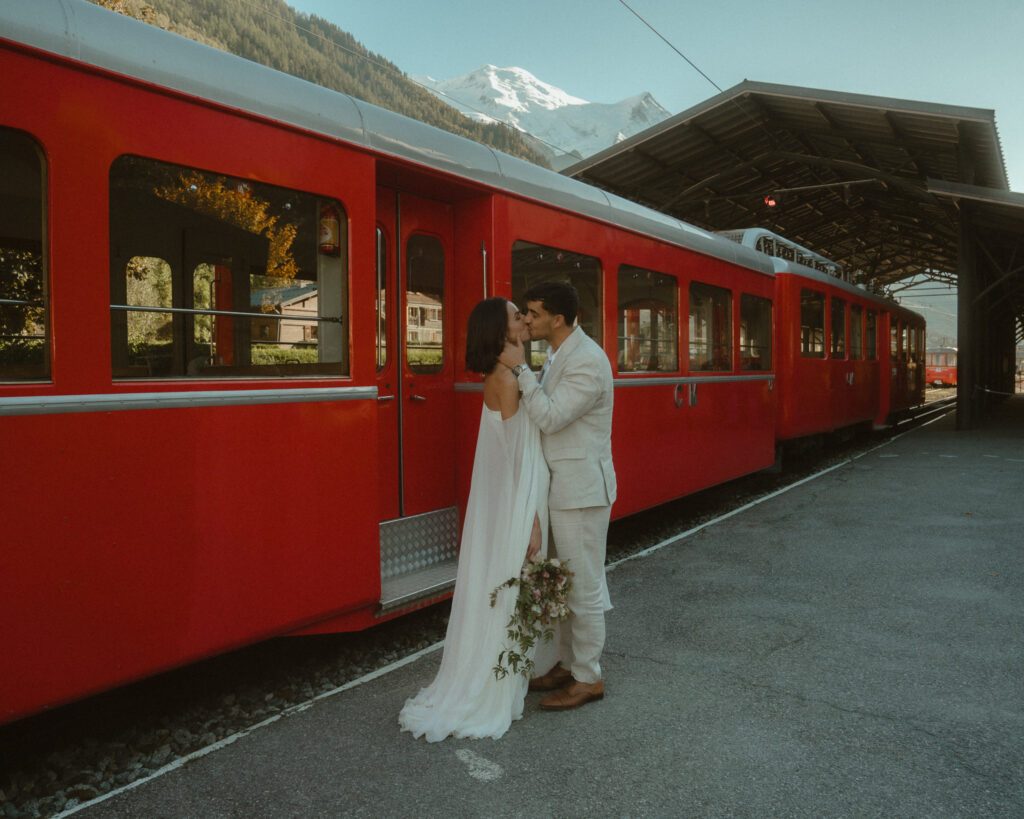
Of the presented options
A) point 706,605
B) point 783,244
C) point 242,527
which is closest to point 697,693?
point 706,605

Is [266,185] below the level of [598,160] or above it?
below

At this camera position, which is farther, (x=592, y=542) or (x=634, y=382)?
(x=634, y=382)

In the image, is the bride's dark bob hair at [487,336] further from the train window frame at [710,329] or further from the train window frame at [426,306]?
the train window frame at [710,329]

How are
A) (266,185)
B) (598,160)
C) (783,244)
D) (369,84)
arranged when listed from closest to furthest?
(266,185) < (783,244) < (598,160) < (369,84)

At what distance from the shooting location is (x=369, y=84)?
71875 millimetres

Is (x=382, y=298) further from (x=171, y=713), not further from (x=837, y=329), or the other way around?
(x=837, y=329)

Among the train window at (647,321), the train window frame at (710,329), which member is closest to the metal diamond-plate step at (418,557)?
the train window at (647,321)

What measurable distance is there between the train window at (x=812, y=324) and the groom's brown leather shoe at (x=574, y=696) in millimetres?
7916

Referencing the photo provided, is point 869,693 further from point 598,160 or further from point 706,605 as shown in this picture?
point 598,160

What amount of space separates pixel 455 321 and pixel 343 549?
1.68 m

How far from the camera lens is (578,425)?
Result: 3469 millimetres

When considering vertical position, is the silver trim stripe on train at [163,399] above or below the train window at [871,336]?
below

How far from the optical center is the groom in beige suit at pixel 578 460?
135 inches

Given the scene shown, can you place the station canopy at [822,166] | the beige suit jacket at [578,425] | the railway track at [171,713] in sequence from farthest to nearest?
the station canopy at [822,166]
the beige suit jacket at [578,425]
the railway track at [171,713]
